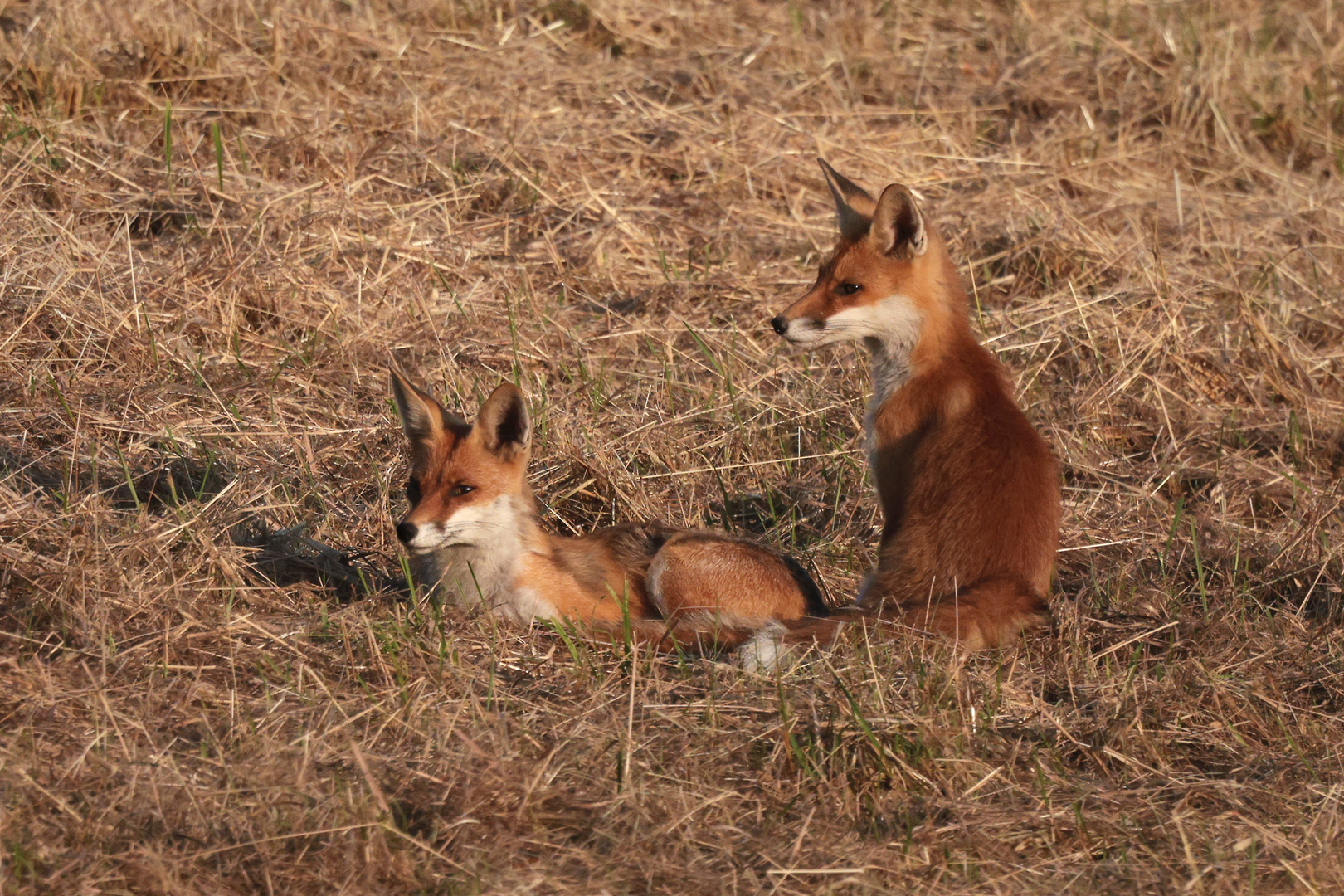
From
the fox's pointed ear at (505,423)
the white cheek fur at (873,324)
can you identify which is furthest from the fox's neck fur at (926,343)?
the fox's pointed ear at (505,423)

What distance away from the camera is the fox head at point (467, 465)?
201 inches

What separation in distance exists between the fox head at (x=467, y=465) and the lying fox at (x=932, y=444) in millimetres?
1187

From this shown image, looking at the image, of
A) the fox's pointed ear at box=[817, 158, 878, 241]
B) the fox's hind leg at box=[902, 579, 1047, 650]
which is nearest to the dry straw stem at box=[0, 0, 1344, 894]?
the fox's hind leg at box=[902, 579, 1047, 650]

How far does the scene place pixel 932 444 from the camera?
566 cm

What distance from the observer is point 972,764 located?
4.36 meters

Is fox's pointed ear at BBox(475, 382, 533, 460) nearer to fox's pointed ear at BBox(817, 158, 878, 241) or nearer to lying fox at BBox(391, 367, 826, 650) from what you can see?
lying fox at BBox(391, 367, 826, 650)

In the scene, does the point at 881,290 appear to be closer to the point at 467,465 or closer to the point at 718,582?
the point at 718,582

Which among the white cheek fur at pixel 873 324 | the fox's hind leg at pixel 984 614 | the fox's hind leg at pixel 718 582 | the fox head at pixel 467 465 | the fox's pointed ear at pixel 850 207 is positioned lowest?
the fox's hind leg at pixel 718 582

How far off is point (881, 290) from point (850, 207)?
0.57 m

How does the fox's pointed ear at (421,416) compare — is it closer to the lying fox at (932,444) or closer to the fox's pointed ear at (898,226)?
the lying fox at (932,444)

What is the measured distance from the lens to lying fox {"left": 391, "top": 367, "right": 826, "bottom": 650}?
17.0 feet

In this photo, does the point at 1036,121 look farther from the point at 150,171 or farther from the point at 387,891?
the point at 387,891

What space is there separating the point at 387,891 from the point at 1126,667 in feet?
9.16

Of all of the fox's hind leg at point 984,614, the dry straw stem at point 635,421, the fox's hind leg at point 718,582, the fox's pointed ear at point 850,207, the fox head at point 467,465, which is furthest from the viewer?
the fox's pointed ear at point 850,207
